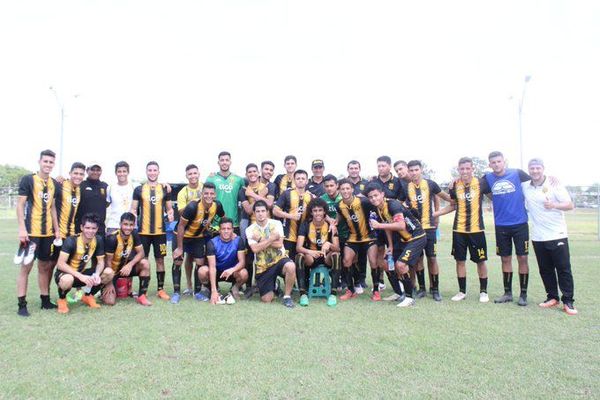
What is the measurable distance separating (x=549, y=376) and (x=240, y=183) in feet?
16.3

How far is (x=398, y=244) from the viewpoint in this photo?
5.95 meters

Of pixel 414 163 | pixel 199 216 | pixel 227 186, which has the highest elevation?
pixel 414 163

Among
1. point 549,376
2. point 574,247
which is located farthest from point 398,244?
point 574,247

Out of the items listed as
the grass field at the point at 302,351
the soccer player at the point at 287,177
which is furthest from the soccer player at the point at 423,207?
the soccer player at the point at 287,177

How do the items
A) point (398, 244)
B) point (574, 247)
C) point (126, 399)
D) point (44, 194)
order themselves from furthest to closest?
point (574, 247) < point (398, 244) < point (44, 194) < point (126, 399)

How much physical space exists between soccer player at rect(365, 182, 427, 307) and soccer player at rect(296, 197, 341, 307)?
75cm

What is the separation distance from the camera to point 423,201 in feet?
20.0

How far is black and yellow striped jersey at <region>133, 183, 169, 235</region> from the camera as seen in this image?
6.06 m

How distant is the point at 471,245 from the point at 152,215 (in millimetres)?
4608

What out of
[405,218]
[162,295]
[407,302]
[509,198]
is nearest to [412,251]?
[405,218]

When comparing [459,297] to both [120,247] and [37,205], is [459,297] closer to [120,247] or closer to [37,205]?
[120,247]

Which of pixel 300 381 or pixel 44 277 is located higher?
pixel 44 277

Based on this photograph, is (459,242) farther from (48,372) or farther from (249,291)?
(48,372)

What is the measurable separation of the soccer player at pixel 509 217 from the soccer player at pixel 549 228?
12 cm
